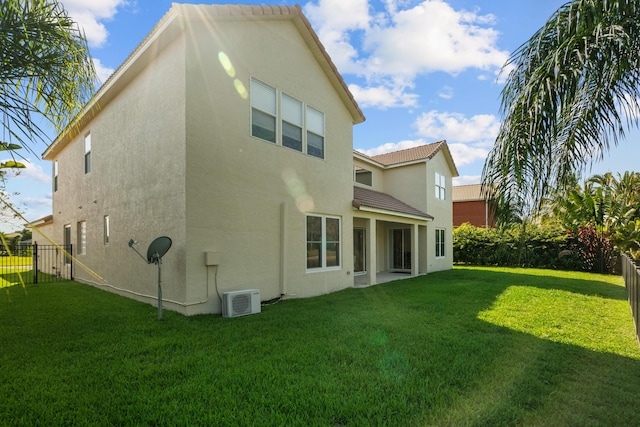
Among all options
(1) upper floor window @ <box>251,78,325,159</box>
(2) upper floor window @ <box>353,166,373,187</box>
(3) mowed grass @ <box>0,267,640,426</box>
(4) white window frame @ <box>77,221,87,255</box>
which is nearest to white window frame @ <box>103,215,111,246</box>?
(4) white window frame @ <box>77,221,87,255</box>

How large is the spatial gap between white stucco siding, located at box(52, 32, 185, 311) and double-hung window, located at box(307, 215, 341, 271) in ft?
14.5

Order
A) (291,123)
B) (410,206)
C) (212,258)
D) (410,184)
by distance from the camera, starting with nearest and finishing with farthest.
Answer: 1. (212,258)
2. (291,123)
3. (410,206)
4. (410,184)

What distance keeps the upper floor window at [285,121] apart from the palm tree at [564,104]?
7024 mm

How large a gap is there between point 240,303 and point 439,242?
595 inches

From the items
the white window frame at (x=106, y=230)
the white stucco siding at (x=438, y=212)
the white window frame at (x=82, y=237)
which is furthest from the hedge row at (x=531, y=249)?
the white window frame at (x=82, y=237)

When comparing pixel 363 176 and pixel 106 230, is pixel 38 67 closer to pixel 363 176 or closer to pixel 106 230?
pixel 106 230

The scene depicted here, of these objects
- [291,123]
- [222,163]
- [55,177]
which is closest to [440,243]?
[291,123]

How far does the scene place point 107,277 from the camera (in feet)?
37.8

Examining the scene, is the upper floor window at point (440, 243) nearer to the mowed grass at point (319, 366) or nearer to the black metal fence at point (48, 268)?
the mowed grass at point (319, 366)

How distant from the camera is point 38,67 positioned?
9.61ft

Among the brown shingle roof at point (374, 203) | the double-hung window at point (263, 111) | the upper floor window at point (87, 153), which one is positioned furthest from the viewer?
the upper floor window at point (87, 153)

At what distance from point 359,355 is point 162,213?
6145 millimetres

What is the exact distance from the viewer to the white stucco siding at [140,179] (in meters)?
8.23

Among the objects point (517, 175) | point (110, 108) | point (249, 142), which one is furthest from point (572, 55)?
point (110, 108)
